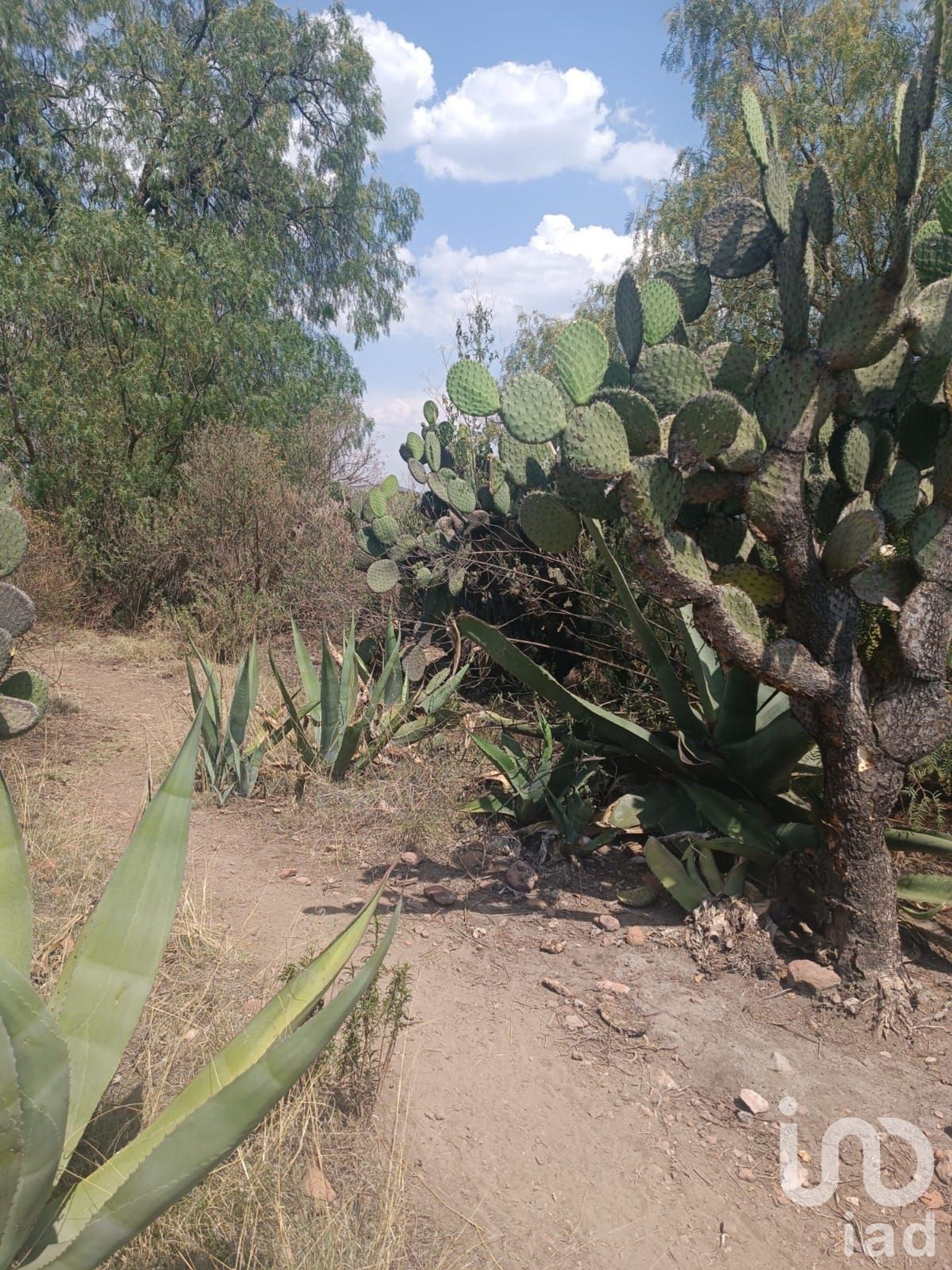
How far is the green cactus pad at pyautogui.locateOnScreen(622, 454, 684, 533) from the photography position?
2662 millimetres

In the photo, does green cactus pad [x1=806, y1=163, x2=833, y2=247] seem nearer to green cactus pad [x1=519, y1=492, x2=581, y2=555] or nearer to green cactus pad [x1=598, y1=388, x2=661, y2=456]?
green cactus pad [x1=598, y1=388, x2=661, y2=456]

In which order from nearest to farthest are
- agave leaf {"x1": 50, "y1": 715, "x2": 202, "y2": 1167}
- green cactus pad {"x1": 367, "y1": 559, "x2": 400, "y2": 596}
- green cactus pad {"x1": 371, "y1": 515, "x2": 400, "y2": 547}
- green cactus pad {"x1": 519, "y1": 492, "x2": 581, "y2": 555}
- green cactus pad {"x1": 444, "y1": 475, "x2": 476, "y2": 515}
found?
agave leaf {"x1": 50, "y1": 715, "x2": 202, "y2": 1167}, green cactus pad {"x1": 519, "y1": 492, "x2": 581, "y2": 555}, green cactus pad {"x1": 444, "y1": 475, "x2": 476, "y2": 515}, green cactus pad {"x1": 367, "y1": 559, "x2": 400, "y2": 596}, green cactus pad {"x1": 371, "y1": 515, "x2": 400, "y2": 547}

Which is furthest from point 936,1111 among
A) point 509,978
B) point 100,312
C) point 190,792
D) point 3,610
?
point 100,312

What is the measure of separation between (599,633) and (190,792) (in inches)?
157

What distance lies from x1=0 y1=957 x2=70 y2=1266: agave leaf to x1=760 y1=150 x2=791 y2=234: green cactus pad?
9.29ft

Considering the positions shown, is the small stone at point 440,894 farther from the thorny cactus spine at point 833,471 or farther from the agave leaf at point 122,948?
the agave leaf at point 122,948

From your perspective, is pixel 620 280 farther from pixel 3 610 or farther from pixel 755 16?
pixel 755 16

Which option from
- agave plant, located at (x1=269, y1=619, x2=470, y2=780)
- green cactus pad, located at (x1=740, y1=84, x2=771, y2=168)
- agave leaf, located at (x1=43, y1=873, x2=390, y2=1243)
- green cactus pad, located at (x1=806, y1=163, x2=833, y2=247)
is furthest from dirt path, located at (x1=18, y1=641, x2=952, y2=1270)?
green cactus pad, located at (x1=740, y1=84, x2=771, y2=168)

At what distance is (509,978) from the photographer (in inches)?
116

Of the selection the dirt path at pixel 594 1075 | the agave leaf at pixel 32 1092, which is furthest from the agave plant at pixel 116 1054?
the dirt path at pixel 594 1075

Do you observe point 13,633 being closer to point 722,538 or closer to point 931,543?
point 722,538

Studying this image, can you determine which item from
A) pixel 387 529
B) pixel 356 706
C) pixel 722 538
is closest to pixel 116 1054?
pixel 722 538

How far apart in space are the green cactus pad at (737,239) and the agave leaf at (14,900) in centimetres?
266

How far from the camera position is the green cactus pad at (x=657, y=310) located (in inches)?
120
